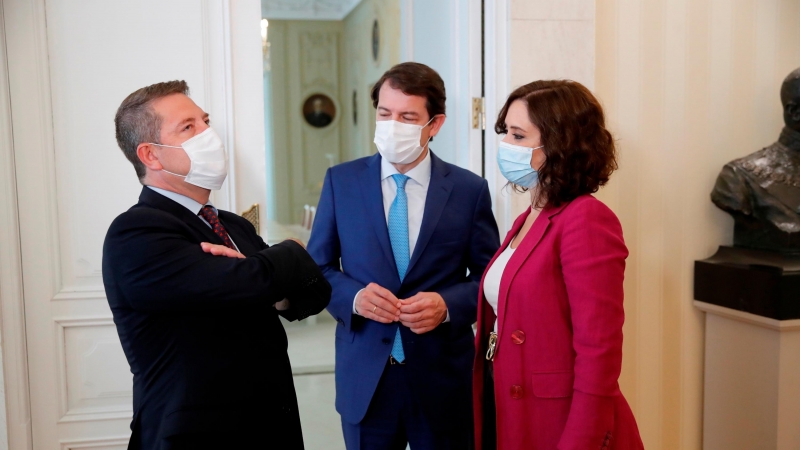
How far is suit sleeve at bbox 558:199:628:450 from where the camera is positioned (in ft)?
4.95

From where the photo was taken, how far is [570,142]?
1646 millimetres

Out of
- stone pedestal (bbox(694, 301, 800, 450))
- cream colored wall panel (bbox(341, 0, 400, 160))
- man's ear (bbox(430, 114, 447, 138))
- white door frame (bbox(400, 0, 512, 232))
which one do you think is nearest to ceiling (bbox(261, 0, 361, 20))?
cream colored wall panel (bbox(341, 0, 400, 160))

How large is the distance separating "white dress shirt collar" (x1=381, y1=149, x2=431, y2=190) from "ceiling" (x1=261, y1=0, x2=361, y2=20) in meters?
7.59

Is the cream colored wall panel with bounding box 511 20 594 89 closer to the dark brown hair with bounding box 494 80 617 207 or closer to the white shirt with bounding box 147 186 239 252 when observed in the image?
the dark brown hair with bounding box 494 80 617 207

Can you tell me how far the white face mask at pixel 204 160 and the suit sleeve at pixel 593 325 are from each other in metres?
0.85

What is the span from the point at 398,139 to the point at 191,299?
0.88m

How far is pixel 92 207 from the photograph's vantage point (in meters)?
2.54

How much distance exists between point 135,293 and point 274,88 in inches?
344

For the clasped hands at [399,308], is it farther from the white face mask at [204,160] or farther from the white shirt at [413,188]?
the white face mask at [204,160]

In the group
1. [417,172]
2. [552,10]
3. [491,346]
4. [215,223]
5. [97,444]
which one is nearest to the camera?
[215,223]

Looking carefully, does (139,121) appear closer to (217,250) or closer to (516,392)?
(217,250)

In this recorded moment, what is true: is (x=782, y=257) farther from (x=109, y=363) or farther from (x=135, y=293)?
(x=109, y=363)

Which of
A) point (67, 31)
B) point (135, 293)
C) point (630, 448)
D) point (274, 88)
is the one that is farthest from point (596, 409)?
point (274, 88)

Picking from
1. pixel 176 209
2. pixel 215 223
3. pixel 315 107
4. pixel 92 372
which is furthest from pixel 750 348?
pixel 315 107
